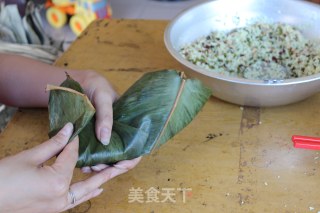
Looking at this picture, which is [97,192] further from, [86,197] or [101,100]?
[101,100]

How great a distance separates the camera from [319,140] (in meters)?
0.68

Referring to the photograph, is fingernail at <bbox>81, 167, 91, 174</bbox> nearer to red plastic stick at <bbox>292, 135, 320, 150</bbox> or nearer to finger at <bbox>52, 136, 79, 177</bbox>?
finger at <bbox>52, 136, 79, 177</bbox>

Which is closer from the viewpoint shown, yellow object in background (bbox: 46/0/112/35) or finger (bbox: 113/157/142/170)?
finger (bbox: 113/157/142/170)

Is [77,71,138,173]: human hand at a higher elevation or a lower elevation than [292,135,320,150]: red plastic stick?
higher

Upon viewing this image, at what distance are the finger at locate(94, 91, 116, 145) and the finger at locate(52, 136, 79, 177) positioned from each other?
0.15 feet

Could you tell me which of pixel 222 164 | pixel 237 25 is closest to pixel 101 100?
pixel 222 164

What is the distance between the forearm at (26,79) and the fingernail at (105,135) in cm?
20

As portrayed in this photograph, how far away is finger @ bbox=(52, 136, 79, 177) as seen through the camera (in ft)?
1.90

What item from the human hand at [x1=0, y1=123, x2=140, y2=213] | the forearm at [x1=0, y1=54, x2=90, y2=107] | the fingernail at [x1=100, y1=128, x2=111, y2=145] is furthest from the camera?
the forearm at [x1=0, y1=54, x2=90, y2=107]

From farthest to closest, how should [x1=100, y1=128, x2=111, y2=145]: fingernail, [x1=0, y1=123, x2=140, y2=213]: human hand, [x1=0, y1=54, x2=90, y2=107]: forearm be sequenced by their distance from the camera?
[x1=0, y1=54, x2=90, y2=107]: forearm → [x1=100, y1=128, x2=111, y2=145]: fingernail → [x1=0, y1=123, x2=140, y2=213]: human hand

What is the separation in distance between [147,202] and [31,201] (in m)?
0.18

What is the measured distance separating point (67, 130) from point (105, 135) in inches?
2.4

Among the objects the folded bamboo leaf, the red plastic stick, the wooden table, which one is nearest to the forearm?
the wooden table

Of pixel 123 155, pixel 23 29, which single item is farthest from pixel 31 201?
pixel 23 29
